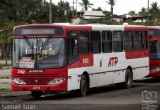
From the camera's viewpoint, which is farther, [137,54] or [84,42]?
[137,54]

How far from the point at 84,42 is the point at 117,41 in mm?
3582

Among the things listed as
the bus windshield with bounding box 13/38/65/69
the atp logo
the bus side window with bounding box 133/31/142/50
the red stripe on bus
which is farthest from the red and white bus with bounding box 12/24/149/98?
the bus side window with bounding box 133/31/142/50

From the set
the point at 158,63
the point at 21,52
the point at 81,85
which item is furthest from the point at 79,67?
the point at 158,63

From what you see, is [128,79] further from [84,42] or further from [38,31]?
[38,31]

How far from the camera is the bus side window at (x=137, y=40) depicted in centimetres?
2850

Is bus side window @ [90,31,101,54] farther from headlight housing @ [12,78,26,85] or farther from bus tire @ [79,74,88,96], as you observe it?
headlight housing @ [12,78,26,85]

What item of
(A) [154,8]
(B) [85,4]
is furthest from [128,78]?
(B) [85,4]

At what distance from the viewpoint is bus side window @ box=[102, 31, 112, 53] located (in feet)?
82.2

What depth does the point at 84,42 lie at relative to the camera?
23.2 m

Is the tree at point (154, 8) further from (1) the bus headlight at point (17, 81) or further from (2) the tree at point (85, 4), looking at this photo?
(1) the bus headlight at point (17, 81)

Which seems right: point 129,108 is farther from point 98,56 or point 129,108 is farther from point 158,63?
point 158,63

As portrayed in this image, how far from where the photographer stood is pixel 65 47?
2161cm

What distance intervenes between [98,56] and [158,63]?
823 cm

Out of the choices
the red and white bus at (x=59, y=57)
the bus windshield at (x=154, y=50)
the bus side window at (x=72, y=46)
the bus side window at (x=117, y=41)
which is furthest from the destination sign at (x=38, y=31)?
the bus windshield at (x=154, y=50)
